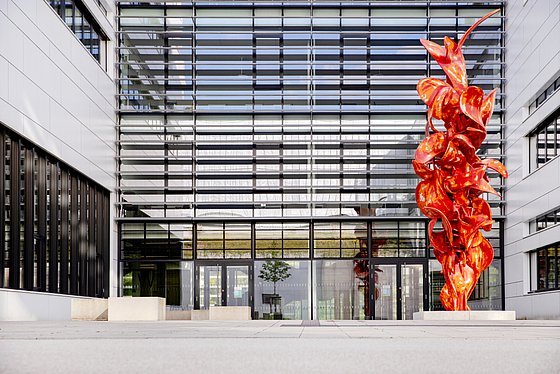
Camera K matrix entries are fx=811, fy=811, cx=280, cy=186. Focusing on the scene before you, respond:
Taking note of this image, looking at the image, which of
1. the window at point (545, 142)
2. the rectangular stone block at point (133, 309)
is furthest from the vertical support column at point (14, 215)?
the window at point (545, 142)

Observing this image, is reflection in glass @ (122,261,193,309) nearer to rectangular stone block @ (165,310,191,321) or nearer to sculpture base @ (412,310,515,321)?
rectangular stone block @ (165,310,191,321)

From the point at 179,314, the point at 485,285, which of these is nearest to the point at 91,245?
the point at 179,314

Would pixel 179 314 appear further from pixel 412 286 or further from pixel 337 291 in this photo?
pixel 412 286

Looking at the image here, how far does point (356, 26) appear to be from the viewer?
34.3m

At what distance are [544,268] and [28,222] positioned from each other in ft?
58.1

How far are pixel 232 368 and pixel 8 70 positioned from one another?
60.4ft

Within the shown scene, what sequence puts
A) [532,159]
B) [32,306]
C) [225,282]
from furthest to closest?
[225,282]
[532,159]
[32,306]

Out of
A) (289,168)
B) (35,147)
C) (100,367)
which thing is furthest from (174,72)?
(100,367)

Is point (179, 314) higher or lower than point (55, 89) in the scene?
lower

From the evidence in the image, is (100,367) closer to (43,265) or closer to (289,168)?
(43,265)

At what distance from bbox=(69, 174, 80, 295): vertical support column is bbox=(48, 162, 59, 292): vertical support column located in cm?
183

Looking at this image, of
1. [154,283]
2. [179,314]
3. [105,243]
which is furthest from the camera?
[154,283]

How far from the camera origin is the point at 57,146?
2492 centimetres

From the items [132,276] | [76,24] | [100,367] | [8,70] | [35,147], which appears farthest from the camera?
[132,276]
